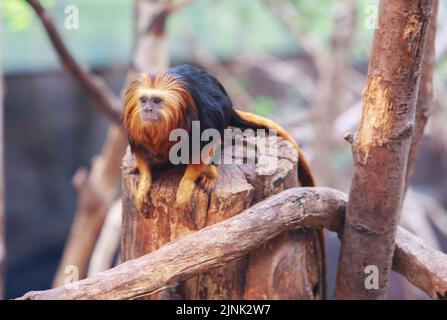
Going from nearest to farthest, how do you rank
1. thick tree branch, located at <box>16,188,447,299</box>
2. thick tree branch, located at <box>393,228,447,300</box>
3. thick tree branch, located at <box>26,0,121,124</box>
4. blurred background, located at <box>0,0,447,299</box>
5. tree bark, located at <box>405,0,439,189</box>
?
thick tree branch, located at <box>16,188,447,299</box>, thick tree branch, located at <box>393,228,447,300</box>, tree bark, located at <box>405,0,439,189</box>, thick tree branch, located at <box>26,0,121,124</box>, blurred background, located at <box>0,0,447,299</box>

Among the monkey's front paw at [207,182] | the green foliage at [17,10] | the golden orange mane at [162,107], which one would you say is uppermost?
the green foliage at [17,10]

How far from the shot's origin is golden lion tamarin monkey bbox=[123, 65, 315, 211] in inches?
65.7

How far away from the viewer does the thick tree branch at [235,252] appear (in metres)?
1.48

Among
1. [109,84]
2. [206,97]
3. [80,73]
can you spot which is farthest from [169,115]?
[109,84]

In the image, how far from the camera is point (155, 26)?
3.15m

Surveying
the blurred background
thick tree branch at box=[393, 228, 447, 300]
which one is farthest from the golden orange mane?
the blurred background

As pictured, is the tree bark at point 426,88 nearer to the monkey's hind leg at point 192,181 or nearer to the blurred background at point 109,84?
the monkey's hind leg at point 192,181

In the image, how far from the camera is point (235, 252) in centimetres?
162

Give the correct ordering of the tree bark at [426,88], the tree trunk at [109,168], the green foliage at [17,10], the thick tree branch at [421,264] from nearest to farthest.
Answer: the thick tree branch at [421,264], the tree bark at [426,88], the tree trunk at [109,168], the green foliage at [17,10]

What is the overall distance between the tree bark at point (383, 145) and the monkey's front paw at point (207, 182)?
0.43 metres

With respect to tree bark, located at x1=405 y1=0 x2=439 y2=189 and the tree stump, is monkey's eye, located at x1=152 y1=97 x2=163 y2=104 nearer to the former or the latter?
the tree stump

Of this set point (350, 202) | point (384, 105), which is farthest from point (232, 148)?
point (384, 105)

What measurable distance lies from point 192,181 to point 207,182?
0.05 meters

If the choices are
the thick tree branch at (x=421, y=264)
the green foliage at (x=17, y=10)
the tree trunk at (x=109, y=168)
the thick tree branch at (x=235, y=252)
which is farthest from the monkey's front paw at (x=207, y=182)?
the green foliage at (x=17, y=10)
